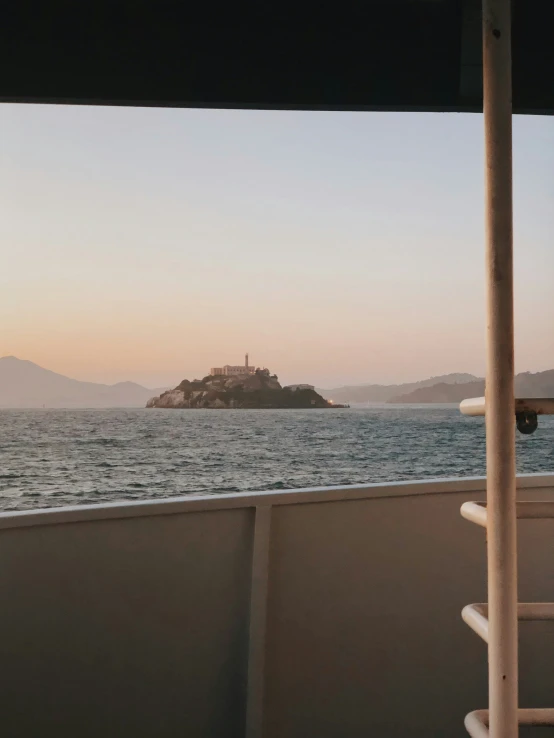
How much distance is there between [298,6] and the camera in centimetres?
99

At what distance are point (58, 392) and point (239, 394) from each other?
11176 millimetres

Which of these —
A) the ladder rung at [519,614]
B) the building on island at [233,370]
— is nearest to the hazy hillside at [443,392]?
the building on island at [233,370]

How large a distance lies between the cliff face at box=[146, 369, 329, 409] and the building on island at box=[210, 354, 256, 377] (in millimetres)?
445

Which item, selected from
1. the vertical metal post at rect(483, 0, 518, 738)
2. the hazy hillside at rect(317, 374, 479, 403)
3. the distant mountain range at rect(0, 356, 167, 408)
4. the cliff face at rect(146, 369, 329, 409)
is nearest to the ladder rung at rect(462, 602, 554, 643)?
the vertical metal post at rect(483, 0, 518, 738)

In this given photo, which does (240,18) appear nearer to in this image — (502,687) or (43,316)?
A: (502,687)

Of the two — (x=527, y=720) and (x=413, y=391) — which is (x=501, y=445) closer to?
(x=527, y=720)

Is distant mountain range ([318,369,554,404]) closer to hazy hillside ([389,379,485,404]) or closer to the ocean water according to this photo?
hazy hillside ([389,379,485,404])

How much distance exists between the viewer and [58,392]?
41250 mm

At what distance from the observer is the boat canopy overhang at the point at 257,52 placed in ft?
3.23

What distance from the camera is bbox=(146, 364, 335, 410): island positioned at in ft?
136

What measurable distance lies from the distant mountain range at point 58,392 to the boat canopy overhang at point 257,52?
40.6 metres

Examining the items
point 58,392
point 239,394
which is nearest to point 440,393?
point 239,394

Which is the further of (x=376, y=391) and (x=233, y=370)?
(x=376, y=391)

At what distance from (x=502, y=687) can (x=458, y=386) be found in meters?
36.1
